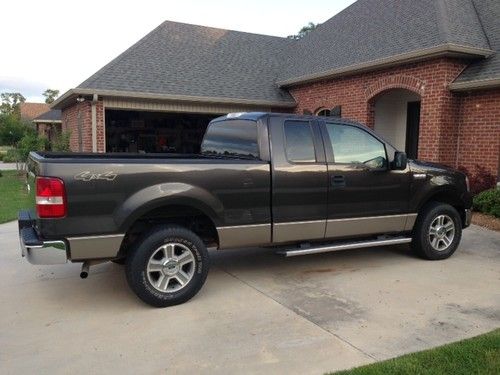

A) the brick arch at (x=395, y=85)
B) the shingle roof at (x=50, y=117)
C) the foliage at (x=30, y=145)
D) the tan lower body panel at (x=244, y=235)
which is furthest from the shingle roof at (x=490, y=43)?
the shingle roof at (x=50, y=117)

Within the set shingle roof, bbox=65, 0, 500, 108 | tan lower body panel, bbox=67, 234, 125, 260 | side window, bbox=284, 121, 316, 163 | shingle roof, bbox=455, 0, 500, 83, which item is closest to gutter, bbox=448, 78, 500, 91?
shingle roof, bbox=455, 0, 500, 83

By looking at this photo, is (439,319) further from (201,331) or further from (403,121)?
(403,121)

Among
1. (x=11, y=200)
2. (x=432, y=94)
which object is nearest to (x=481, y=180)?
(x=432, y=94)

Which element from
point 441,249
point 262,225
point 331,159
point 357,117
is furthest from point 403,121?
point 262,225

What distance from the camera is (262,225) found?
511 cm

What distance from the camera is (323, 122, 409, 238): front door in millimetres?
5578

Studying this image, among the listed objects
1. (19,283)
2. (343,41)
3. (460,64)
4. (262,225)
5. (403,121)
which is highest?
(343,41)

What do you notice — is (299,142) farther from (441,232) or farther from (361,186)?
(441,232)

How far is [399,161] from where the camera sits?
582cm

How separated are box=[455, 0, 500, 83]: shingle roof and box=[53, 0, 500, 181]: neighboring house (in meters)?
0.04

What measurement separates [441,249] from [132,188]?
14.1ft

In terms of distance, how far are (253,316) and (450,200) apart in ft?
11.9

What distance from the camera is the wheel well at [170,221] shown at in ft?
15.4

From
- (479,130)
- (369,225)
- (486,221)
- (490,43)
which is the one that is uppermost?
(490,43)
